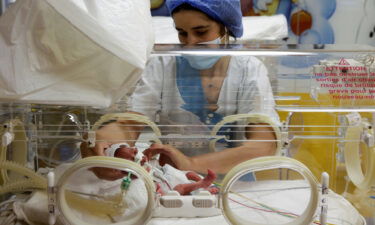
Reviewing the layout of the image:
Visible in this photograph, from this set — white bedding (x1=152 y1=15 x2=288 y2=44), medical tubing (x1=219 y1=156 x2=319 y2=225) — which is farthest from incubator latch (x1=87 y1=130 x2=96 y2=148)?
white bedding (x1=152 y1=15 x2=288 y2=44)

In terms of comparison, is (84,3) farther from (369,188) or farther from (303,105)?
(369,188)

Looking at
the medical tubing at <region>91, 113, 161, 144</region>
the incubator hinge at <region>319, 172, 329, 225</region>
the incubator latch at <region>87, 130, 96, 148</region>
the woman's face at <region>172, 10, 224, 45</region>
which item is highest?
the woman's face at <region>172, 10, 224, 45</region>

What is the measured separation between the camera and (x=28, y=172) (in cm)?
101

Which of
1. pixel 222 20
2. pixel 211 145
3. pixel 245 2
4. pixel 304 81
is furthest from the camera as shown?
pixel 245 2

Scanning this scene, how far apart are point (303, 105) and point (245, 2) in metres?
1.75

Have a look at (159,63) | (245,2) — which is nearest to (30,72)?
(159,63)

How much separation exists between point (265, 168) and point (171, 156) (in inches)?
→ 9.6

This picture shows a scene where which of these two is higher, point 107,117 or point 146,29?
point 146,29

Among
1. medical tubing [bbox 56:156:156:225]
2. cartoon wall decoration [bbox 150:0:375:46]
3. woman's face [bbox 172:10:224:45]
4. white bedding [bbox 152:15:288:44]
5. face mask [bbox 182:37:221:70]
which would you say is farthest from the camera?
cartoon wall decoration [bbox 150:0:375:46]

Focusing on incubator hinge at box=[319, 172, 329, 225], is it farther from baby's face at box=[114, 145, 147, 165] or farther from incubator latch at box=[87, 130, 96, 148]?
incubator latch at box=[87, 130, 96, 148]

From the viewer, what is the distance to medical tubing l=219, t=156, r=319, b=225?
87 cm

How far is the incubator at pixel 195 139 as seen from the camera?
2.90 feet

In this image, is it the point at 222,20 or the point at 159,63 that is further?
the point at 222,20

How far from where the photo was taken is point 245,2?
8.79ft
